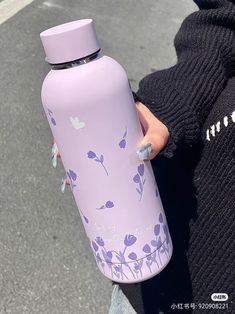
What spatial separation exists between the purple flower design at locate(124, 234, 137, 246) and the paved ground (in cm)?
108

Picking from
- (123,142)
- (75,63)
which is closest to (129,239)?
(123,142)

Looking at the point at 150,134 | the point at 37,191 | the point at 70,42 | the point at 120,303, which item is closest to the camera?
the point at 70,42

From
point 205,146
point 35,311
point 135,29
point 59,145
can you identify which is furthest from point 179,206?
point 135,29

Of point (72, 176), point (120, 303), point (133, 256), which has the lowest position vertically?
point (120, 303)

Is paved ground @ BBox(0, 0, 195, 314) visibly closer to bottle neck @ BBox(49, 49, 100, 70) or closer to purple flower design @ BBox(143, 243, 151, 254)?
purple flower design @ BBox(143, 243, 151, 254)

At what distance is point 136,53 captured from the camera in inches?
106

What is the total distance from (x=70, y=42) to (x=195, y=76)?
0.26 metres

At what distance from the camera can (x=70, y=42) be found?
58 centimetres

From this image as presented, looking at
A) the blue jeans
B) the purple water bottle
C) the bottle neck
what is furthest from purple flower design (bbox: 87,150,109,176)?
the blue jeans

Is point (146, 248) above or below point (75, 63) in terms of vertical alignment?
below

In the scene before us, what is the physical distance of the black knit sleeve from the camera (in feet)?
2.39

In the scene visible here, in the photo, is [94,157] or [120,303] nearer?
[94,157]

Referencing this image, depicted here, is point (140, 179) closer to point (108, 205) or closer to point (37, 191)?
point (108, 205)

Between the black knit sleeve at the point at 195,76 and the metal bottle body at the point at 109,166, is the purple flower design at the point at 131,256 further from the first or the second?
the black knit sleeve at the point at 195,76
